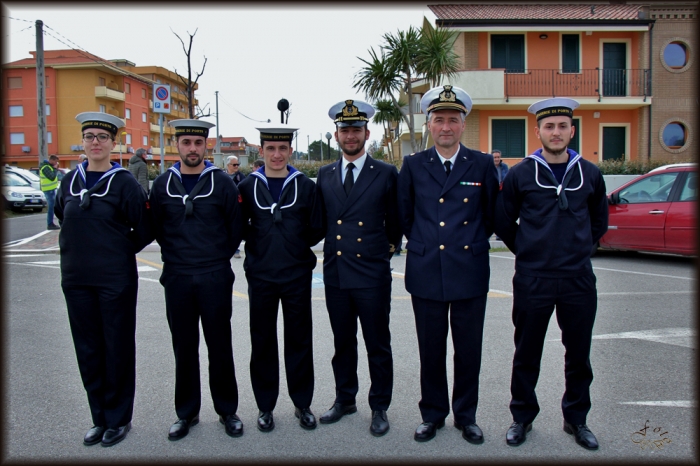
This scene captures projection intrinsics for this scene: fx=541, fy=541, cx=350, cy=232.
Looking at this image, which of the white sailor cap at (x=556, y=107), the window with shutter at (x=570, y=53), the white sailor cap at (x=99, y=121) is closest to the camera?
the white sailor cap at (x=556, y=107)

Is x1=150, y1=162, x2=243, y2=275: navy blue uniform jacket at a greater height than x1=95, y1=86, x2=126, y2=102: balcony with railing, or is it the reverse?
x1=95, y1=86, x2=126, y2=102: balcony with railing

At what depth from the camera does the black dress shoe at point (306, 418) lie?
151 inches

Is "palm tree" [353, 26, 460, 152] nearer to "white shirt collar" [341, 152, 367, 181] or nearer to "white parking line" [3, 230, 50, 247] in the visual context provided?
"white parking line" [3, 230, 50, 247]

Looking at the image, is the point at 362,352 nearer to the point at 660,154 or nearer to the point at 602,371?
the point at 602,371

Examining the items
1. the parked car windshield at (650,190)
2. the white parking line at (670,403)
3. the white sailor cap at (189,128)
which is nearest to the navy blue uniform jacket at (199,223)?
the white sailor cap at (189,128)

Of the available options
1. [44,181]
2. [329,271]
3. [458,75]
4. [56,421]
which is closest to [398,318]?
[329,271]

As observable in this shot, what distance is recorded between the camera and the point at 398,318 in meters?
6.63

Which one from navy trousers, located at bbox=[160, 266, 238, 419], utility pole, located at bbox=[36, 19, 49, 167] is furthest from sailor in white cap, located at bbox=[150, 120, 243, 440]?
utility pole, located at bbox=[36, 19, 49, 167]

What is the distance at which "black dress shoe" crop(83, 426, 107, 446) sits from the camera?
3615 mm

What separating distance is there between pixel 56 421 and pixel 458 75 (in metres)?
20.1

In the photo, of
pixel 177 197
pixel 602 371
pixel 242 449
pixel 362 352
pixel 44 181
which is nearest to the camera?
pixel 242 449

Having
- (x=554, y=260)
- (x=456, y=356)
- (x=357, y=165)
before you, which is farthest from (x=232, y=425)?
(x=554, y=260)

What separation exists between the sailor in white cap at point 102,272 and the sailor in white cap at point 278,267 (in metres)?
0.82

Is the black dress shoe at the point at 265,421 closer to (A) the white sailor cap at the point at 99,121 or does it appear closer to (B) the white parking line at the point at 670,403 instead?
(A) the white sailor cap at the point at 99,121
